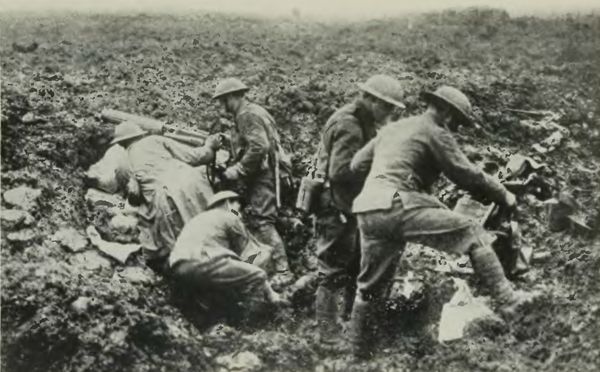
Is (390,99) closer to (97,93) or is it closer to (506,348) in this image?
(506,348)

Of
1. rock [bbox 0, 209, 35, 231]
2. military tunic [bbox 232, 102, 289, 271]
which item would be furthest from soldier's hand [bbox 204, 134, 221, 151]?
rock [bbox 0, 209, 35, 231]

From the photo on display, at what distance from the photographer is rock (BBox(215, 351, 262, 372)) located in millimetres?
6449

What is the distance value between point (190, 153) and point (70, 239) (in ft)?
4.02

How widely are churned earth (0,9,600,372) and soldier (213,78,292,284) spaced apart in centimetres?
35

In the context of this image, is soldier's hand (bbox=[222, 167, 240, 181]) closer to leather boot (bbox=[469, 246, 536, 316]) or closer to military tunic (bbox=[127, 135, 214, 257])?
military tunic (bbox=[127, 135, 214, 257])

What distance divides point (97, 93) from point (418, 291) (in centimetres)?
363

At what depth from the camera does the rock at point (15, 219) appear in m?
6.76

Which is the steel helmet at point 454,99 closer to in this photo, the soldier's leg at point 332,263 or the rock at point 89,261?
the soldier's leg at point 332,263

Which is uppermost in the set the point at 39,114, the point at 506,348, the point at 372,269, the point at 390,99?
the point at 390,99

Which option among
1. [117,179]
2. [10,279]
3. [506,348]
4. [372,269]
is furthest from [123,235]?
[506,348]

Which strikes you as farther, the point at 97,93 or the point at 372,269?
the point at 97,93

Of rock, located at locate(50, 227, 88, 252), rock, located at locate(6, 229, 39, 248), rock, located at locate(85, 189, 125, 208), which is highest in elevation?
rock, located at locate(85, 189, 125, 208)

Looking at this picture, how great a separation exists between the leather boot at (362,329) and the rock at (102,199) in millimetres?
2307

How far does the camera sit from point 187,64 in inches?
340
